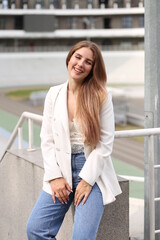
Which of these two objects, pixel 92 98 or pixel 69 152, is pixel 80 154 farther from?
pixel 92 98

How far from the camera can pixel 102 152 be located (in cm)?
329

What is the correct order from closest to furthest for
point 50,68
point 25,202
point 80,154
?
point 80,154, point 25,202, point 50,68

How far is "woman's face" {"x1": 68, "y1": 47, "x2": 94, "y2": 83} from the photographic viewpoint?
334cm

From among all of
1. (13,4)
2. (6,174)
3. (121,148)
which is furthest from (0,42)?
(6,174)

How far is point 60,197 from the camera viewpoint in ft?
10.8

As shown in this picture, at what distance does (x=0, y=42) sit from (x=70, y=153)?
174 feet

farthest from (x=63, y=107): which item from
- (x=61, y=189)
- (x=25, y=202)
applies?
(x=25, y=202)

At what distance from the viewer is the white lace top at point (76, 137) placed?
3326 mm

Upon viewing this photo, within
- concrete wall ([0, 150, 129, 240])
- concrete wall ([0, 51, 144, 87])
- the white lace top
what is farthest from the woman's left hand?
concrete wall ([0, 51, 144, 87])

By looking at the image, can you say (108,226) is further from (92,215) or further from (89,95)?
(89,95)

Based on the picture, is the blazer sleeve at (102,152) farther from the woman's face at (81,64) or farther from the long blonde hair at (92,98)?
the woman's face at (81,64)

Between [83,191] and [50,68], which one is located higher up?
[83,191]

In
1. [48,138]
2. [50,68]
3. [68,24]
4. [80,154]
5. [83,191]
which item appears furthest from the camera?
[68,24]

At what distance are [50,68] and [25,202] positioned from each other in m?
47.8
